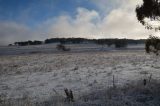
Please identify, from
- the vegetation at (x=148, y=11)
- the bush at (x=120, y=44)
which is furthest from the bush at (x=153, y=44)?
the bush at (x=120, y=44)

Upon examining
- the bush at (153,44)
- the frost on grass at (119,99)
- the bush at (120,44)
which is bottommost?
the bush at (120,44)

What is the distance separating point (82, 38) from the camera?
15300 centimetres

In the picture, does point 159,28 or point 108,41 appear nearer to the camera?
point 159,28

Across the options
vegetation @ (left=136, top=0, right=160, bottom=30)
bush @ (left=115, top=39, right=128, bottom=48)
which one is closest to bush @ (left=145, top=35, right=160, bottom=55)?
vegetation @ (left=136, top=0, right=160, bottom=30)

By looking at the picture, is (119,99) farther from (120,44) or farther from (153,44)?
(120,44)

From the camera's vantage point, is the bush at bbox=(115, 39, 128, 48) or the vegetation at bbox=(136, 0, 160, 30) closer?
the vegetation at bbox=(136, 0, 160, 30)

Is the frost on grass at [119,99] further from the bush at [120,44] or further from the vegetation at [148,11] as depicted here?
the bush at [120,44]

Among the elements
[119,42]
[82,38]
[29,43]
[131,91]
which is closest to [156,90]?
[131,91]

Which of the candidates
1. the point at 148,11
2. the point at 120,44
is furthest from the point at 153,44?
the point at 120,44

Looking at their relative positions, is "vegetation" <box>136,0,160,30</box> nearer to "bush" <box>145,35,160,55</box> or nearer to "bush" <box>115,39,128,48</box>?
"bush" <box>145,35,160,55</box>

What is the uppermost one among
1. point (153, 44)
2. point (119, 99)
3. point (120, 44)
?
point (153, 44)

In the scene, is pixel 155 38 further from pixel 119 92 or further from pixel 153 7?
pixel 119 92

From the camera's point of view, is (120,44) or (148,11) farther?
(120,44)

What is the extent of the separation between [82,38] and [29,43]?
30167 mm
